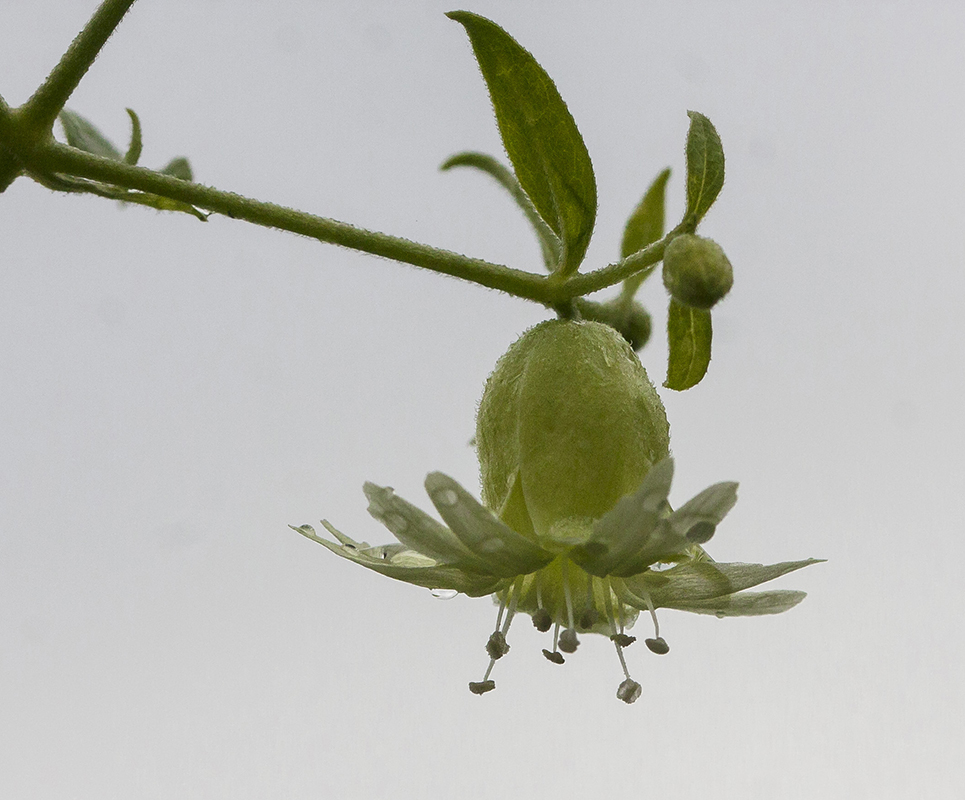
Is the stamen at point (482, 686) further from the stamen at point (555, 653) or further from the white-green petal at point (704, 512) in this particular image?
the white-green petal at point (704, 512)

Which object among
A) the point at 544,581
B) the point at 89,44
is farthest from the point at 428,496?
the point at 89,44

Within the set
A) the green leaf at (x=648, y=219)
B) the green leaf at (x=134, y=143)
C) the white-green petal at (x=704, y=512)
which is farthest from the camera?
the green leaf at (x=648, y=219)

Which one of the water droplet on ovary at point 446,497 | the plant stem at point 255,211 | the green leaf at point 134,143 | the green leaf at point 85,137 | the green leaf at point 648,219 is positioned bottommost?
the water droplet on ovary at point 446,497

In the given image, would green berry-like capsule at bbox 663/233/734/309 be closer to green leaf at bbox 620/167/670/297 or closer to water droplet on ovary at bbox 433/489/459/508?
water droplet on ovary at bbox 433/489/459/508

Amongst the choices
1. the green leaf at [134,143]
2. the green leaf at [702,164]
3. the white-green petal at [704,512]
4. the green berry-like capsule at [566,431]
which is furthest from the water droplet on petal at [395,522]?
the green leaf at [134,143]

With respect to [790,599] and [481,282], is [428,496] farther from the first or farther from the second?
[790,599]

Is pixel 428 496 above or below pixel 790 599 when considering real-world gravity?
below
